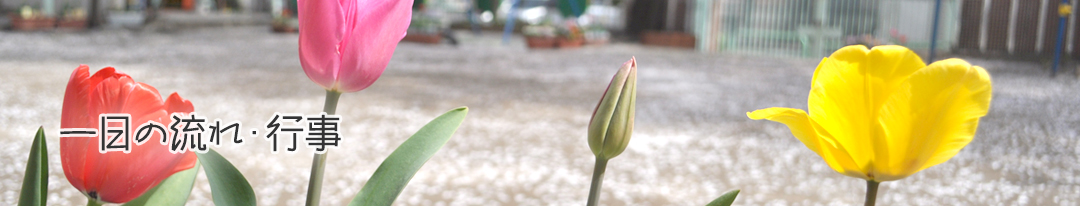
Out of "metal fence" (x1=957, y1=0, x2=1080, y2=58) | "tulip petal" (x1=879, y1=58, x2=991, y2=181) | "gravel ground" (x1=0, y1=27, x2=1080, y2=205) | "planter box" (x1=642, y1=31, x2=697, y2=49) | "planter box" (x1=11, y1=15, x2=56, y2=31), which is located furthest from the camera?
"planter box" (x1=642, y1=31, x2=697, y2=49)

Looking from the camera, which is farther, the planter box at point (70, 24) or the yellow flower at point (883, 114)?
the planter box at point (70, 24)

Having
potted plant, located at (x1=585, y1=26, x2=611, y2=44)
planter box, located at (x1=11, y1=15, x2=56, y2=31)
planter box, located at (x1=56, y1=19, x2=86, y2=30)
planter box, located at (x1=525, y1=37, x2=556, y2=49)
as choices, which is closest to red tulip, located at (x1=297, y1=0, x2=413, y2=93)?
planter box, located at (x1=525, y1=37, x2=556, y2=49)

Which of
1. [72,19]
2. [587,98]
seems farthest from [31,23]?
[587,98]

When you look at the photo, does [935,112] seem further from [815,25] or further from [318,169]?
[815,25]

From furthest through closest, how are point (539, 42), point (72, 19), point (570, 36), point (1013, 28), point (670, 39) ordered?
1. point (670, 39)
2. point (72, 19)
3. point (570, 36)
4. point (539, 42)
5. point (1013, 28)

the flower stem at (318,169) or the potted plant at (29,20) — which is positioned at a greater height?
the flower stem at (318,169)

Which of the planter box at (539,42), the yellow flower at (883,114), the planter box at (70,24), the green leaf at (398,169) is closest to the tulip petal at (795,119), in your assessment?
the yellow flower at (883,114)

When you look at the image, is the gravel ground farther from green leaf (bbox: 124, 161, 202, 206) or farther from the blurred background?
green leaf (bbox: 124, 161, 202, 206)

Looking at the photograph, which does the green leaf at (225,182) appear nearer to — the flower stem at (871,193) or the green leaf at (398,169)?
the green leaf at (398,169)
